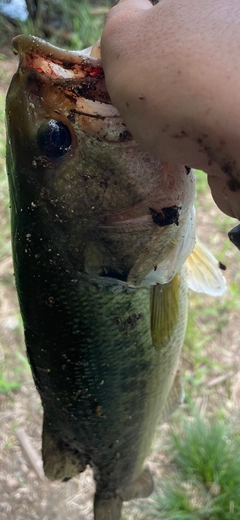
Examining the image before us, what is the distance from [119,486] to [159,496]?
2.52 ft

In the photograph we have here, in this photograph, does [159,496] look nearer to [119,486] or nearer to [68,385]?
[119,486]

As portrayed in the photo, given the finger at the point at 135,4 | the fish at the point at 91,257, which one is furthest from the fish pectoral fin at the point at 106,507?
the finger at the point at 135,4

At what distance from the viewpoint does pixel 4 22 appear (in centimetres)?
526

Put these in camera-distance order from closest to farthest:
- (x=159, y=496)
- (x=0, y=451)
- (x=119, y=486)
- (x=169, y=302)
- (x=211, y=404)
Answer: (x=169, y=302) < (x=119, y=486) < (x=159, y=496) < (x=0, y=451) < (x=211, y=404)

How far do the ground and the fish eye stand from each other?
1.89 metres

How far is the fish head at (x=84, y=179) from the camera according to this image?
0.95 meters

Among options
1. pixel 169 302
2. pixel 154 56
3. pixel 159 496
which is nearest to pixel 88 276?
pixel 169 302

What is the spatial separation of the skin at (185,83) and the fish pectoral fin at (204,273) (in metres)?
0.93

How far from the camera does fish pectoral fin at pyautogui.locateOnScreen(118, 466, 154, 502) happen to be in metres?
1.79

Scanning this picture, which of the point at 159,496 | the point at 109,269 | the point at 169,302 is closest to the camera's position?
the point at 109,269

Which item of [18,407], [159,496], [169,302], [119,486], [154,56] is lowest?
[159,496]

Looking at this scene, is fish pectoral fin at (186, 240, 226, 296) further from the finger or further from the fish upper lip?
the finger

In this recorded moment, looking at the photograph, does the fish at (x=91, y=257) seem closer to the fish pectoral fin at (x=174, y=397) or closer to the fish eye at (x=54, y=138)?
the fish eye at (x=54, y=138)

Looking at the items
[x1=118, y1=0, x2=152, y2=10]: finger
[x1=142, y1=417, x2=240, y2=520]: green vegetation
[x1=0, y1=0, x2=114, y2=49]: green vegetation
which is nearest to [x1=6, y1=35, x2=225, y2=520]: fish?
[x1=118, y1=0, x2=152, y2=10]: finger
